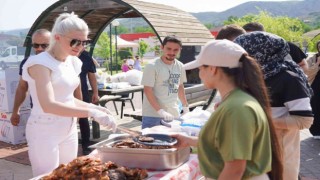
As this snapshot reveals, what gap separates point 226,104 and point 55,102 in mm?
1117

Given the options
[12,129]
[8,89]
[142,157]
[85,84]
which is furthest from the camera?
[8,89]

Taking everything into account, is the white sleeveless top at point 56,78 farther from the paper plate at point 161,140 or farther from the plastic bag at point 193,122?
the plastic bag at point 193,122

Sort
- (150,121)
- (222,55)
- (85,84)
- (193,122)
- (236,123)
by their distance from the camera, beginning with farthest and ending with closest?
1. (85,84)
2. (150,121)
3. (193,122)
4. (222,55)
5. (236,123)

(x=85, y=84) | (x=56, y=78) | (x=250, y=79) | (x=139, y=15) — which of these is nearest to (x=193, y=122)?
(x=56, y=78)

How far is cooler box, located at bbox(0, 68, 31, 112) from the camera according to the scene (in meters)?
5.88

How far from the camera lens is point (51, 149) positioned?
2.21 metres

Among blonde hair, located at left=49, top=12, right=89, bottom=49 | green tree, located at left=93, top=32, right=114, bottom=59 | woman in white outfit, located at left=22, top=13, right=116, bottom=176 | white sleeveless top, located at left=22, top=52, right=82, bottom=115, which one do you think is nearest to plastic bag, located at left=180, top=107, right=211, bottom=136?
woman in white outfit, located at left=22, top=13, right=116, bottom=176

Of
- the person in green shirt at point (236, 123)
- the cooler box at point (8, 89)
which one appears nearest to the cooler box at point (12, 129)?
the cooler box at point (8, 89)

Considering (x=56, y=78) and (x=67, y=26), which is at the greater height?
(x=67, y=26)

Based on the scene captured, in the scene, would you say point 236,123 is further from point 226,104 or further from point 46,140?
point 46,140

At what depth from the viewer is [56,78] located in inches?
88.0

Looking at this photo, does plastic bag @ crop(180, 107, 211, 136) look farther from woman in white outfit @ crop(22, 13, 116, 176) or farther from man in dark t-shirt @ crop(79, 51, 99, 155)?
man in dark t-shirt @ crop(79, 51, 99, 155)

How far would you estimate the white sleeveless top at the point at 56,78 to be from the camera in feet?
7.16

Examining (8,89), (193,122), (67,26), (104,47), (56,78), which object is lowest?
(104,47)
